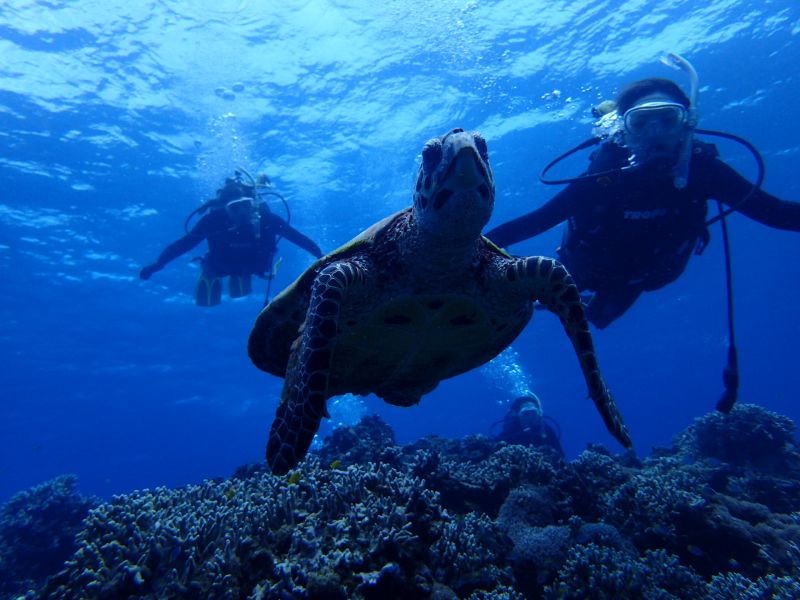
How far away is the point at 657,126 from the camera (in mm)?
7039

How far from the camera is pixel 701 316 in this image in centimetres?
4788

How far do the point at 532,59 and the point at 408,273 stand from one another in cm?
Result: 1553

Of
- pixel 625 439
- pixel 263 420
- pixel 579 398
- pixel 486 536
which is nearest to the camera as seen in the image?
pixel 625 439

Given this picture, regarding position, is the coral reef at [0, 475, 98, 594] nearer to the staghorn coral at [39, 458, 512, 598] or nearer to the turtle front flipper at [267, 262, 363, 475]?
the staghorn coral at [39, 458, 512, 598]

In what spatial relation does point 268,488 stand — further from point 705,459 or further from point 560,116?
point 560,116

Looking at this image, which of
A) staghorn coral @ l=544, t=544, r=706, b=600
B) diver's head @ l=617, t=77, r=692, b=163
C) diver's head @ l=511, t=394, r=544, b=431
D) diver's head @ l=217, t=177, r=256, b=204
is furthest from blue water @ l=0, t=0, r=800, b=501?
staghorn coral @ l=544, t=544, r=706, b=600

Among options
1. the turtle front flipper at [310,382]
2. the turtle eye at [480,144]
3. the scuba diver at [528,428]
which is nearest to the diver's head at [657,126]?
the turtle eye at [480,144]

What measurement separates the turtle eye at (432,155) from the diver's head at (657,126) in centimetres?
534

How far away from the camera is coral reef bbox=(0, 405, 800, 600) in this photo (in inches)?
139

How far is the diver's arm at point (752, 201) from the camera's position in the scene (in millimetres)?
6504

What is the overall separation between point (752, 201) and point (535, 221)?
123 inches

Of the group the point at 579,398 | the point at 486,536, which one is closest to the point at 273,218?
the point at 486,536

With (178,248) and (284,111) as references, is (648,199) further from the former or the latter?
(284,111)

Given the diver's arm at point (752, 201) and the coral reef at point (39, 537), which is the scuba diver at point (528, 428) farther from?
the coral reef at point (39, 537)
